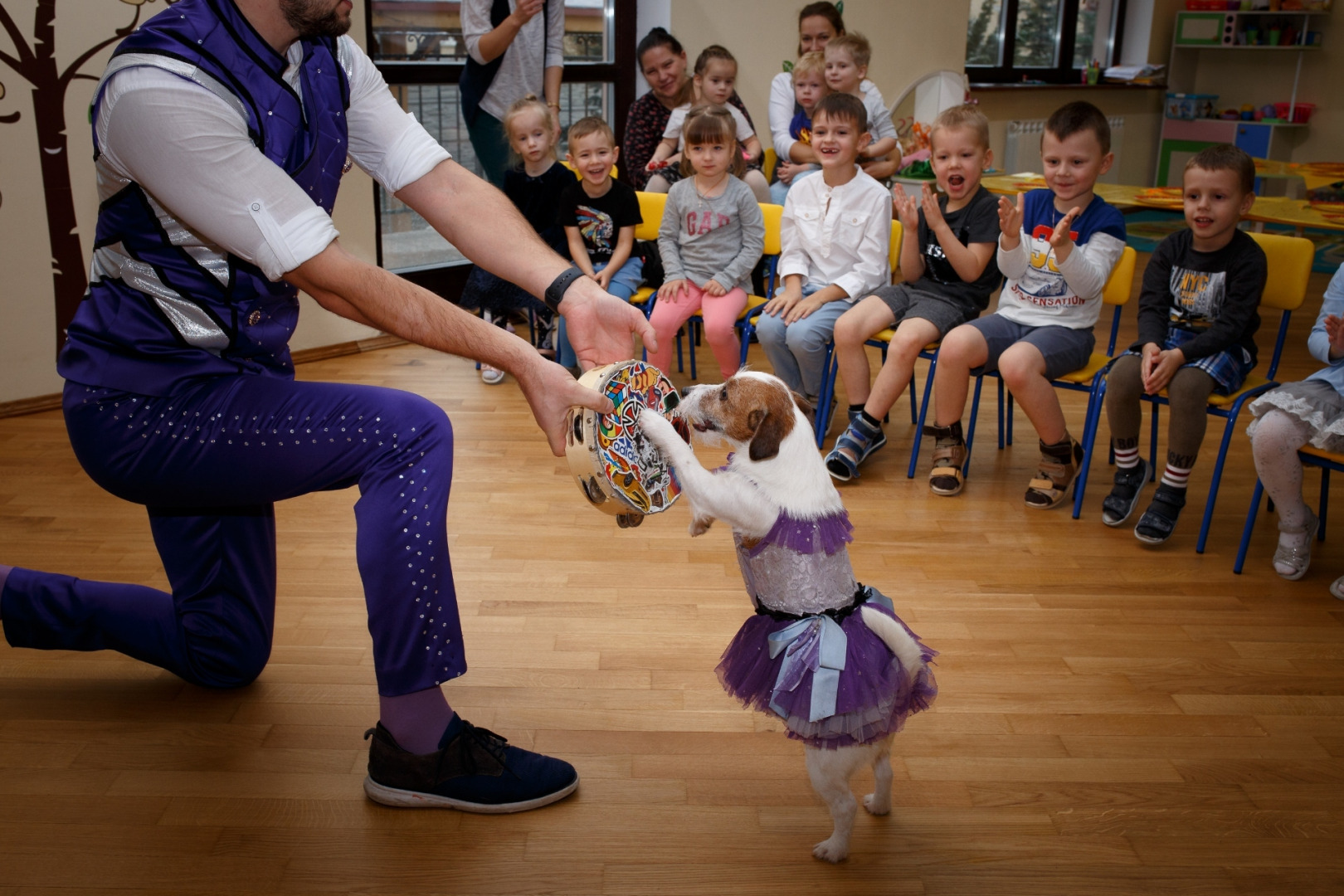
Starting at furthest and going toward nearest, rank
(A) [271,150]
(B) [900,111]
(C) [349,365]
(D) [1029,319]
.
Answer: (B) [900,111] < (C) [349,365] < (D) [1029,319] < (A) [271,150]

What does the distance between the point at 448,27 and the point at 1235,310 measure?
13.6 feet

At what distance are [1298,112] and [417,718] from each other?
9457mm

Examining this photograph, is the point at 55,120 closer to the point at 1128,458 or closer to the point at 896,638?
the point at 896,638

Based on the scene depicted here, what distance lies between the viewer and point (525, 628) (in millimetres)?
2641

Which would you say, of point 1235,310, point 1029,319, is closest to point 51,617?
point 1029,319

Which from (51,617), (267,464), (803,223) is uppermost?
(803,223)

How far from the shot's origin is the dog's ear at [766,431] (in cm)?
181

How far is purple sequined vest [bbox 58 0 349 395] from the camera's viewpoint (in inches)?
65.1

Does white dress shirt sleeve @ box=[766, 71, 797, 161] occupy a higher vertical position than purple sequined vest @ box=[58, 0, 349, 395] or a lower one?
higher

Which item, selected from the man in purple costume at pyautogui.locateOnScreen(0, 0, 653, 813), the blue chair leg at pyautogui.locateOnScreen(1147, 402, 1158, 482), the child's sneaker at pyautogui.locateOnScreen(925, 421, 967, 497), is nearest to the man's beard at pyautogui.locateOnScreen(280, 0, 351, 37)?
the man in purple costume at pyautogui.locateOnScreen(0, 0, 653, 813)

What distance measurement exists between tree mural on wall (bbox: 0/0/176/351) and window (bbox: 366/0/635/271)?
1.43 meters

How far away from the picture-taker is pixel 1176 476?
3.23m

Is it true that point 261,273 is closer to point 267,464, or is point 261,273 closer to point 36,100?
point 267,464

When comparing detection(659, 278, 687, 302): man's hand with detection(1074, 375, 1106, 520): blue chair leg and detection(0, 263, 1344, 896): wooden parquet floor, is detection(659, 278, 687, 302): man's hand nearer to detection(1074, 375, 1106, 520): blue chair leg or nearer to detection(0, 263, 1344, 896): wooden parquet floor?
detection(0, 263, 1344, 896): wooden parquet floor
